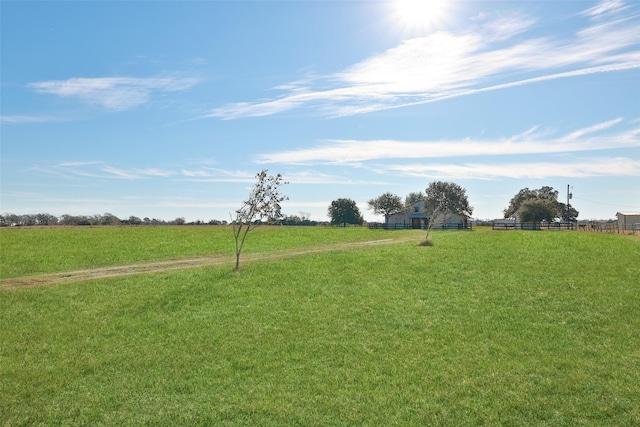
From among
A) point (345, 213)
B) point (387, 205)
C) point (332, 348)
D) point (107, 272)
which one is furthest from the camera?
point (345, 213)

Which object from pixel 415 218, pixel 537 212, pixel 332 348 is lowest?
pixel 332 348

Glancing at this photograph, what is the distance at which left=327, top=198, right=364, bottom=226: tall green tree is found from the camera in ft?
399

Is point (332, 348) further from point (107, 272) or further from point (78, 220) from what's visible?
point (78, 220)

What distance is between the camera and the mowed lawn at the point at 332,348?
962cm

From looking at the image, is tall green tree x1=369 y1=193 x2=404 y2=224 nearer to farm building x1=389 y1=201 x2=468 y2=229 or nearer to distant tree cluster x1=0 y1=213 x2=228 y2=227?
farm building x1=389 y1=201 x2=468 y2=229

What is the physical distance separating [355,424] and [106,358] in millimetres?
7578

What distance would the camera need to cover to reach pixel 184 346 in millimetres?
12930

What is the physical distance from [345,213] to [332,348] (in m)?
110

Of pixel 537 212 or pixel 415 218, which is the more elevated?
pixel 537 212

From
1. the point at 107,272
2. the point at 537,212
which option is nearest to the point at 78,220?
the point at 107,272

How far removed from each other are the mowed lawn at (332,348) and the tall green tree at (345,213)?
9958 centimetres

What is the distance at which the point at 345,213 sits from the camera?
122 metres

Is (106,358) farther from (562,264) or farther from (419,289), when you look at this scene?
(562,264)

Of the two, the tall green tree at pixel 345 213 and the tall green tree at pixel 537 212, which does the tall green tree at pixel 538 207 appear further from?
the tall green tree at pixel 345 213
